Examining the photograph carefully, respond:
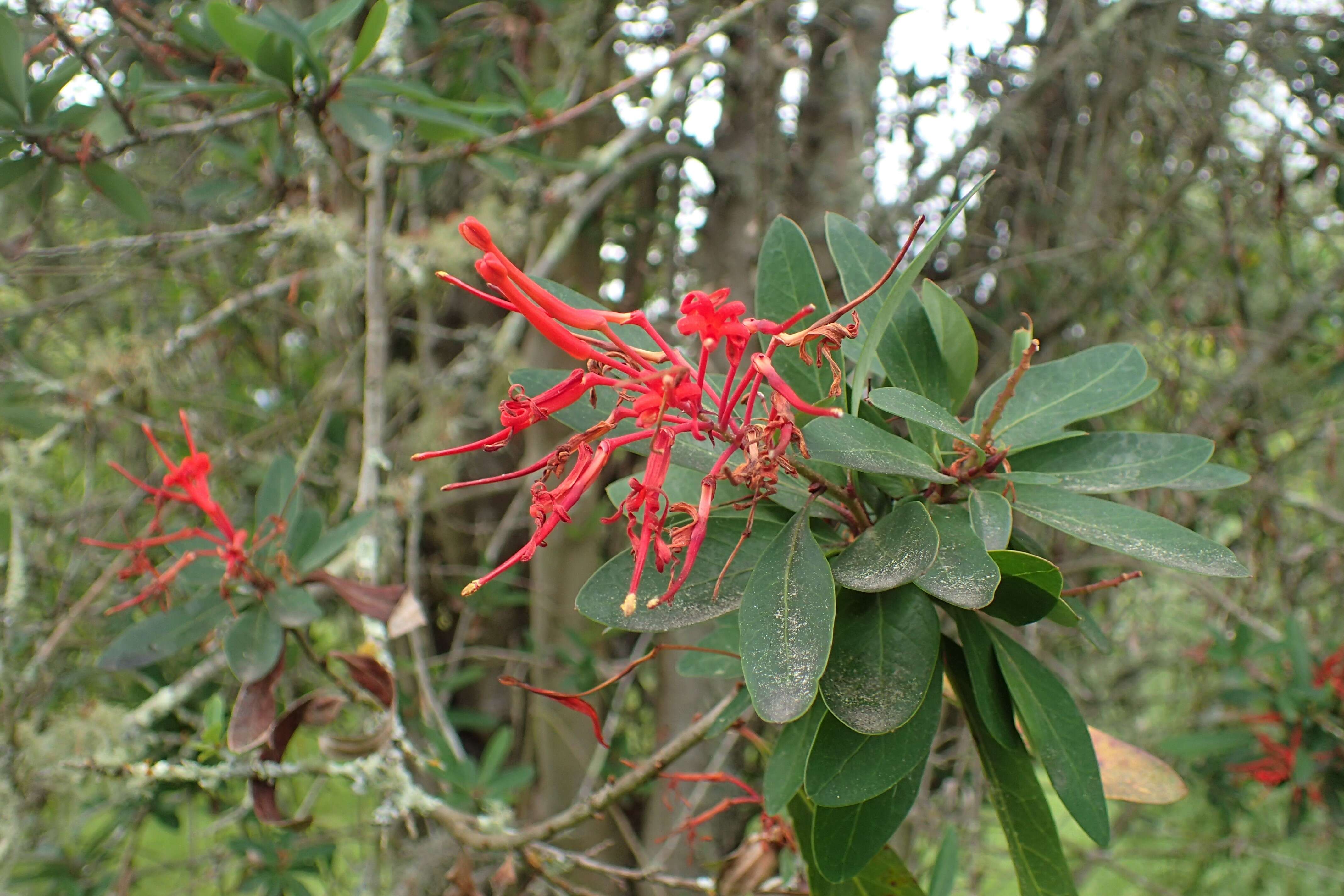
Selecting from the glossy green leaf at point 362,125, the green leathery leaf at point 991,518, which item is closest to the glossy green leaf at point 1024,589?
the green leathery leaf at point 991,518

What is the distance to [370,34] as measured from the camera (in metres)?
1.10

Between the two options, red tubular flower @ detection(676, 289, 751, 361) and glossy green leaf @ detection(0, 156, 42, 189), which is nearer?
red tubular flower @ detection(676, 289, 751, 361)

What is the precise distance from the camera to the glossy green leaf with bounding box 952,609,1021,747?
0.70m

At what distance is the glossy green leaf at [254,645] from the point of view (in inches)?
39.8

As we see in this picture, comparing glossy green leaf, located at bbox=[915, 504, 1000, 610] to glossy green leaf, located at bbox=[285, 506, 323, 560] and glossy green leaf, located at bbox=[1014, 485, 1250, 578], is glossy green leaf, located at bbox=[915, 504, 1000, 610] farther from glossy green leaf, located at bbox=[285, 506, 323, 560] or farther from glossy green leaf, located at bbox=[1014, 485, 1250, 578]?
glossy green leaf, located at bbox=[285, 506, 323, 560]

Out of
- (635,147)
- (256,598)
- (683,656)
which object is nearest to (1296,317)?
(635,147)

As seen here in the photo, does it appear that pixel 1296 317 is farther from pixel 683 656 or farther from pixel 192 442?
pixel 192 442

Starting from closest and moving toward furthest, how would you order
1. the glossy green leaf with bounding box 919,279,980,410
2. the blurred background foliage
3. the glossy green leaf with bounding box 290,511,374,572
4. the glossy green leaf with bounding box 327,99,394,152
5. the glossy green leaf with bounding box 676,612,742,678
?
the glossy green leaf with bounding box 919,279,980,410, the glossy green leaf with bounding box 676,612,742,678, the glossy green leaf with bounding box 290,511,374,572, the glossy green leaf with bounding box 327,99,394,152, the blurred background foliage

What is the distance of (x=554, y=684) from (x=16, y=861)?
1.11 meters

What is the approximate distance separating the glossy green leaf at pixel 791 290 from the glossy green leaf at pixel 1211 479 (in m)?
0.31

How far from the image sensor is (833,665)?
24.8 inches

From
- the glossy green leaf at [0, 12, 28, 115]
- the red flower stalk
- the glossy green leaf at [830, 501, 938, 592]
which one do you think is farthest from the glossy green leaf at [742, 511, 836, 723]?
the glossy green leaf at [0, 12, 28, 115]

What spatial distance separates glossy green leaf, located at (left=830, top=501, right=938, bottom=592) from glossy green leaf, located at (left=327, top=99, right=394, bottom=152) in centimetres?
95

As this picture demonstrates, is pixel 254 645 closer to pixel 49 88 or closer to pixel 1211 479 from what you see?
pixel 49 88
